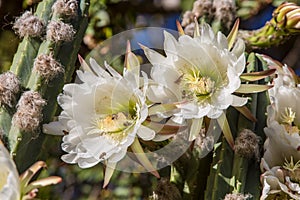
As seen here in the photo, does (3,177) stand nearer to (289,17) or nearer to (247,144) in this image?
(247,144)

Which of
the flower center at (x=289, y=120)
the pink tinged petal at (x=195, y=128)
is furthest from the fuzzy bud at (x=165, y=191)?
the flower center at (x=289, y=120)

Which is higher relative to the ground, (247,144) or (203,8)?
(203,8)

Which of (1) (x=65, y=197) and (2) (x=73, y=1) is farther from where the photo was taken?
(1) (x=65, y=197)

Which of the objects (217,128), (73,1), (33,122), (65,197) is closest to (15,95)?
(33,122)

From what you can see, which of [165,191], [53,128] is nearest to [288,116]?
[165,191]

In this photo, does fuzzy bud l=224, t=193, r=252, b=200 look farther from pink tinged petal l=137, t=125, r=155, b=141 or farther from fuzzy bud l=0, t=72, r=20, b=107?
fuzzy bud l=0, t=72, r=20, b=107

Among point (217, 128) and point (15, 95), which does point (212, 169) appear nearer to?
point (217, 128)

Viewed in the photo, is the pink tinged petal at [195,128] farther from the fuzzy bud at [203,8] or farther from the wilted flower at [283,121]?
the fuzzy bud at [203,8]
